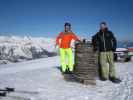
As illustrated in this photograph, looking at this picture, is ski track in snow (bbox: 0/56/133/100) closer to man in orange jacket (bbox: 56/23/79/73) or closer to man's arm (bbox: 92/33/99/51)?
man in orange jacket (bbox: 56/23/79/73)

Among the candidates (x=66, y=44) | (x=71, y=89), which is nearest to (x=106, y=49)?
(x=66, y=44)

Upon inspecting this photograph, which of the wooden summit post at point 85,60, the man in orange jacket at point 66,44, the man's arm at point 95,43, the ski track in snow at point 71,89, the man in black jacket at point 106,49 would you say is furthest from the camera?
the man in orange jacket at point 66,44

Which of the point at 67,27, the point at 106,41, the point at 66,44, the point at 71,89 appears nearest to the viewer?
the point at 71,89

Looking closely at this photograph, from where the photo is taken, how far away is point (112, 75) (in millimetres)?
11211

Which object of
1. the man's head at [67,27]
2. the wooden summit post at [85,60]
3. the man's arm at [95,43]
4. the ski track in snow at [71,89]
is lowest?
the ski track in snow at [71,89]

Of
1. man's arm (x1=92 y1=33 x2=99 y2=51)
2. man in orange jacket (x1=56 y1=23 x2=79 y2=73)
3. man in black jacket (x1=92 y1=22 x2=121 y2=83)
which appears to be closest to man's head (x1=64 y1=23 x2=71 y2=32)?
man in orange jacket (x1=56 y1=23 x2=79 y2=73)

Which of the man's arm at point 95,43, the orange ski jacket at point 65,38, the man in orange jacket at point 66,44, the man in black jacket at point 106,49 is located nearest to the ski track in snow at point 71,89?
the man in black jacket at point 106,49

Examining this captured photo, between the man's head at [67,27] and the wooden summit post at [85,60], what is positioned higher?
the man's head at [67,27]

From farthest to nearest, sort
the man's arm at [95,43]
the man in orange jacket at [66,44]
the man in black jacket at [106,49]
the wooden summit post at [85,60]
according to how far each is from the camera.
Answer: the man in orange jacket at [66,44], the man's arm at [95,43], the man in black jacket at [106,49], the wooden summit post at [85,60]

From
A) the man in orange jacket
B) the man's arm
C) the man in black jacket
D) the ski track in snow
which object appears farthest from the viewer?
the man in orange jacket

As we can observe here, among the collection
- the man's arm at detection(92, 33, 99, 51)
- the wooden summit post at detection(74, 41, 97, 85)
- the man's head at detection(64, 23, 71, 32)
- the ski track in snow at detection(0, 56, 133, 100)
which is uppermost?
the man's head at detection(64, 23, 71, 32)

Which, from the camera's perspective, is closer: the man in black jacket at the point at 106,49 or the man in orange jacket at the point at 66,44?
the man in black jacket at the point at 106,49

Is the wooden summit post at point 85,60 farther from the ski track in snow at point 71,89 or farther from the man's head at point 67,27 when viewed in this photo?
the man's head at point 67,27

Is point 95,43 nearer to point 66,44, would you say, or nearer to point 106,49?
point 106,49
